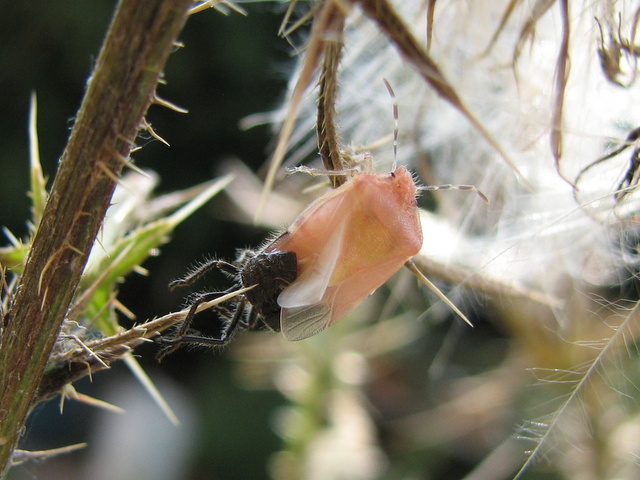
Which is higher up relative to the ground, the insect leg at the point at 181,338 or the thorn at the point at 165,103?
the thorn at the point at 165,103

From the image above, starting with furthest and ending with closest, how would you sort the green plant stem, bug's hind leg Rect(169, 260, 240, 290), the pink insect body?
bug's hind leg Rect(169, 260, 240, 290) → the pink insect body → the green plant stem

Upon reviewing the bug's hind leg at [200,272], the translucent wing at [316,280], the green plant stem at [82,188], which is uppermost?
the green plant stem at [82,188]

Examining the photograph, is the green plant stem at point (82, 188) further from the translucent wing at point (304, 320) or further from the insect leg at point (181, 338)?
the translucent wing at point (304, 320)

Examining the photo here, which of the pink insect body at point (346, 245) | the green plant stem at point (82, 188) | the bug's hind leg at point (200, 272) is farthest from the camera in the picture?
the bug's hind leg at point (200, 272)

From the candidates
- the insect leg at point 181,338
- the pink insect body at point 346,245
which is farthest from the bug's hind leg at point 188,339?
the pink insect body at point 346,245

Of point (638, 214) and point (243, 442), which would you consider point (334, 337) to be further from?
point (638, 214)

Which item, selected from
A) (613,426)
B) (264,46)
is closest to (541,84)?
(613,426)

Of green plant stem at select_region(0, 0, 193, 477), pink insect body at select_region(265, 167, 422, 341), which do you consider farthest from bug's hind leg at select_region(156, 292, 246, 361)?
green plant stem at select_region(0, 0, 193, 477)

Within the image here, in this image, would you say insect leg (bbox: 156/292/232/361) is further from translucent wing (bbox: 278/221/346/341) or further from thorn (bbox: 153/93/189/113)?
thorn (bbox: 153/93/189/113)
